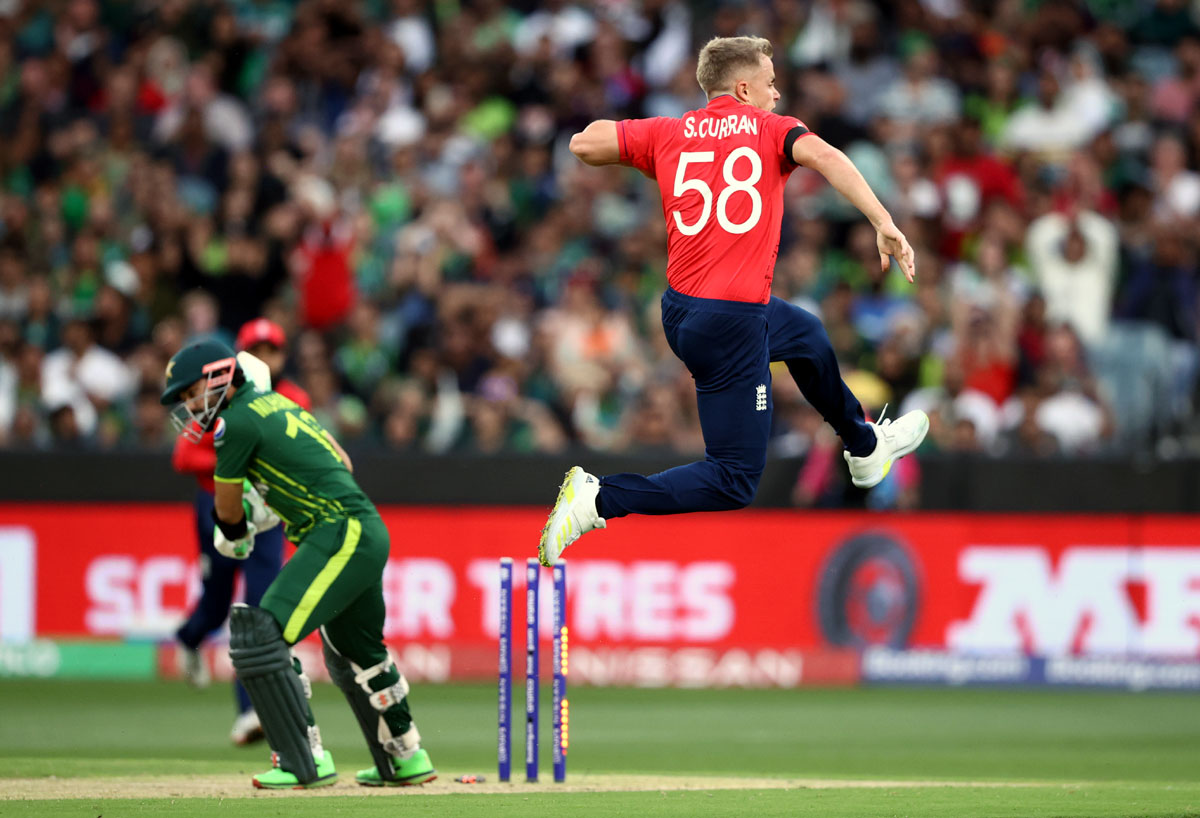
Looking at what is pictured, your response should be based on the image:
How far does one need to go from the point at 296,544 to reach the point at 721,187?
104 inches

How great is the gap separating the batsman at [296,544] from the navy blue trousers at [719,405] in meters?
1.35

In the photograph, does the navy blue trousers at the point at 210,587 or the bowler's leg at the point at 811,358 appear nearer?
the bowler's leg at the point at 811,358

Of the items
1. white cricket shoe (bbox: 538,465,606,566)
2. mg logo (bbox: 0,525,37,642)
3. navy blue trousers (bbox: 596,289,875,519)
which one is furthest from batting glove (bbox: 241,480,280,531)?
mg logo (bbox: 0,525,37,642)

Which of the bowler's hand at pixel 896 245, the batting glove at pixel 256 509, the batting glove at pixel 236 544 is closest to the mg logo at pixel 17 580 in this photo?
the batting glove at pixel 256 509

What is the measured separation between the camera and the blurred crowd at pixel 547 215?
49.7ft

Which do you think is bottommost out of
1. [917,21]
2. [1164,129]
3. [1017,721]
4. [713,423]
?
[1017,721]

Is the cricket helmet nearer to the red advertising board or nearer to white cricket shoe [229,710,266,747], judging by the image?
white cricket shoe [229,710,266,747]

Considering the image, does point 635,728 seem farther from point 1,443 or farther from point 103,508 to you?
point 1,443

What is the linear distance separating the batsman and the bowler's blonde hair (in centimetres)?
253

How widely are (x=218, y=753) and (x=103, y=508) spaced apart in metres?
4.22

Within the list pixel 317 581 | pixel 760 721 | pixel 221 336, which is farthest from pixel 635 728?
pixel 221 336

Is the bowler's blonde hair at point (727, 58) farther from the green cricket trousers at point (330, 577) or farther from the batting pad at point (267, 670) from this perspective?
the batting pad at point (267, 670)

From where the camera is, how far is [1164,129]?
55.6 ft

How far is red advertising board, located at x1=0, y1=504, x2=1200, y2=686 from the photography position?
566 inches
